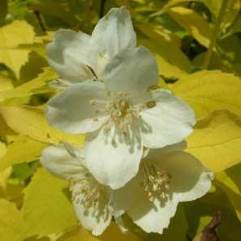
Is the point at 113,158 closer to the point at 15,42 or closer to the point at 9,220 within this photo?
the point at 9,220

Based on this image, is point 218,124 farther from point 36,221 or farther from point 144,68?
point 36,221

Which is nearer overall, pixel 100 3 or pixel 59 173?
pixel 59 173

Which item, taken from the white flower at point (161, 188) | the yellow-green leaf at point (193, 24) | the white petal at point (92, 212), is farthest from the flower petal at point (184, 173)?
the yellow-green leaf at point (193, 24)

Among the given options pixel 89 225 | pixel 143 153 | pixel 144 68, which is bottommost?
pixel 89 225

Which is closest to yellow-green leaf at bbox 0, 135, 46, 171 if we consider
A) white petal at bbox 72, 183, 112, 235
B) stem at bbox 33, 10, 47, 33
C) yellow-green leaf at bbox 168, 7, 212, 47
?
white petal at bbox 72, 183, 112, 235

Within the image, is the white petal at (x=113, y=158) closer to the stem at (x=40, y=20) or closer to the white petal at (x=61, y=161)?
the white petal at (x=61, y=161)

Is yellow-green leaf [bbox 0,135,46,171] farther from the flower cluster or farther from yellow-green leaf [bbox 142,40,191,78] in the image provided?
yellow-green leaf [bbox 142,40,191,78]

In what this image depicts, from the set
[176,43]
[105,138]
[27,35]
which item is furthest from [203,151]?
[27,35]
